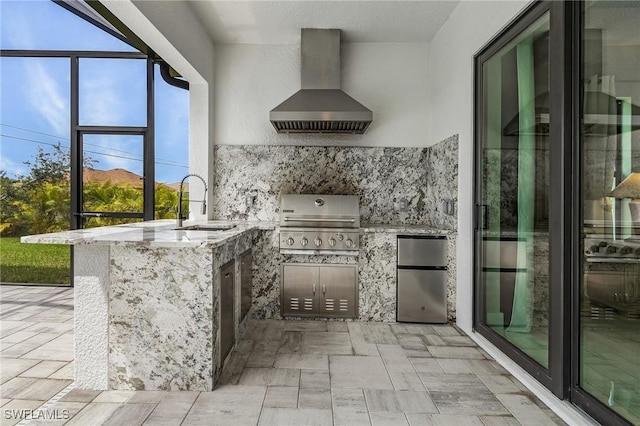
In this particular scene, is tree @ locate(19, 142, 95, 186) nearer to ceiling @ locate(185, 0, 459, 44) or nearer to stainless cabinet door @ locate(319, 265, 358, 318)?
ceiling @ locate(185, 0, 459, 44)

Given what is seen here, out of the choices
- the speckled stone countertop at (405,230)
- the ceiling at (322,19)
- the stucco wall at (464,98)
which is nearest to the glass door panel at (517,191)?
the stucco wall at (464,98)

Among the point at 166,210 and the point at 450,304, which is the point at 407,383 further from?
the point at 166,210

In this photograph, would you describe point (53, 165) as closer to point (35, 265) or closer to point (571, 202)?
point (35, 265)

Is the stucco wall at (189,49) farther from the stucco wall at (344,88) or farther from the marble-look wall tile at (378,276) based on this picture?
the marble-look wall tile at (378,276)

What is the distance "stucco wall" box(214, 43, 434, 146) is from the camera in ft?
13.1

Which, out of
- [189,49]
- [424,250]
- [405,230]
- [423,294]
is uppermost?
[189,49]

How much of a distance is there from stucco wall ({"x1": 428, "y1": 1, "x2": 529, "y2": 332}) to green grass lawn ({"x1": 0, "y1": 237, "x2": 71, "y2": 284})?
14.0ft

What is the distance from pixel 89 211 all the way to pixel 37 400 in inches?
107

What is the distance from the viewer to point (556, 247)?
194 cm

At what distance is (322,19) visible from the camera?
137 inches

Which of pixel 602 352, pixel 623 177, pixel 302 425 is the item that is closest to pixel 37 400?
pixel 302 425

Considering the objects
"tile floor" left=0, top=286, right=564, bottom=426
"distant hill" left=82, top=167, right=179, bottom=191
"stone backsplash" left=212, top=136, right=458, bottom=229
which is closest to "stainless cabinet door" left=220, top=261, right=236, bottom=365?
"tile floor" left=0, top=286, right=564, bottom=426

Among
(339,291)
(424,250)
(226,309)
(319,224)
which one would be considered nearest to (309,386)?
(226,309)

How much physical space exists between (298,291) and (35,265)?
324 centimetres
